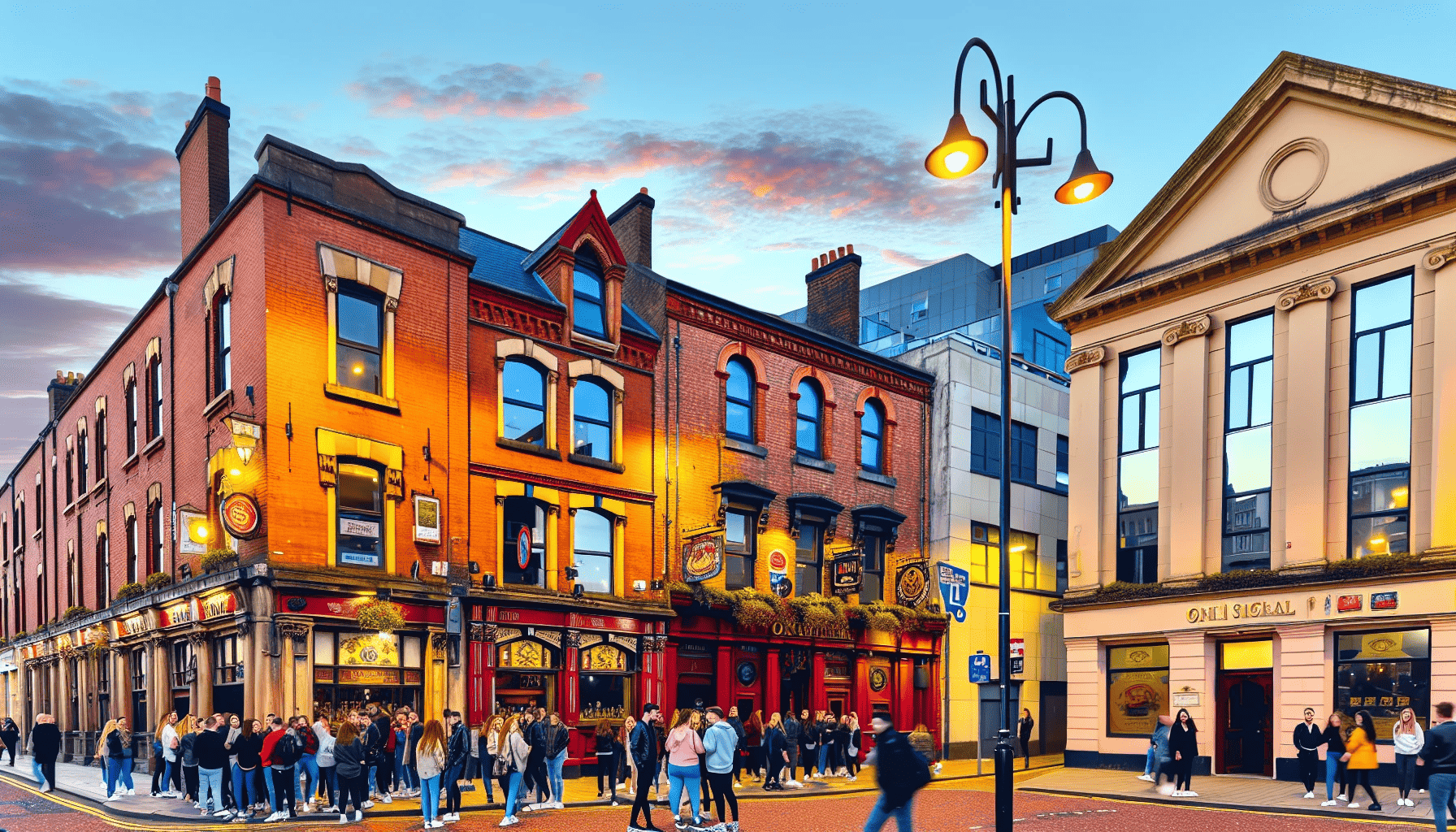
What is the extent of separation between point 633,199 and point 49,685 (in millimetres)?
25270

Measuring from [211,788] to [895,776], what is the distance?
11408 mm

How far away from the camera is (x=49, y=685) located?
33.8 metres

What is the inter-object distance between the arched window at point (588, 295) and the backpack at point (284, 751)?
39.4ft

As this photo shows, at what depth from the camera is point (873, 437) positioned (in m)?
31.2

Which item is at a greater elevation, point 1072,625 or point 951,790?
point 1072,625

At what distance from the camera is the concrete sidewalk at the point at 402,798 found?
16.5 meters

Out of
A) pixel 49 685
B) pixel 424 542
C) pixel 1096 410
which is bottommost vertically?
pixel 49 685

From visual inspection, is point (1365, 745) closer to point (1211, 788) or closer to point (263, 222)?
point (1211, 788)

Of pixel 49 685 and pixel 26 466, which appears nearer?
pixel 49 685

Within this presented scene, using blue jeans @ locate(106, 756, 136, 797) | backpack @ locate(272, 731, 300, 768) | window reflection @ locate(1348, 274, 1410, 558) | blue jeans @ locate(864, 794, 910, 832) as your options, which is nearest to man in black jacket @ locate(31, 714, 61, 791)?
blue jeans @ locate(106, 756, 136, 797)

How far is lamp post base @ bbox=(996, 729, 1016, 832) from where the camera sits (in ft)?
31.9

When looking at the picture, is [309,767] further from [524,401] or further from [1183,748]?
[1183,748]

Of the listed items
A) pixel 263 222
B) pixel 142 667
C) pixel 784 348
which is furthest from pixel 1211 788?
pixel 142 667

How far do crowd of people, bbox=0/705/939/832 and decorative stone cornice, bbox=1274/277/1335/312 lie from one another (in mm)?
14442
